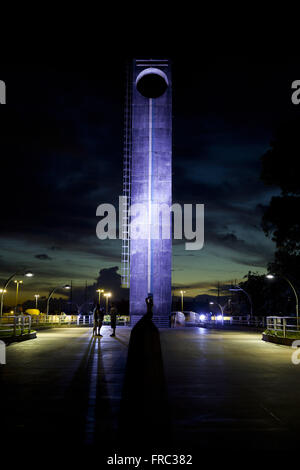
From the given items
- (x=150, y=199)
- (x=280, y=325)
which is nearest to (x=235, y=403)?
(x=280, y=325)

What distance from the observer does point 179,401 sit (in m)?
8.27

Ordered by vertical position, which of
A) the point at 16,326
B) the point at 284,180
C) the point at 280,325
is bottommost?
the point at 16,326

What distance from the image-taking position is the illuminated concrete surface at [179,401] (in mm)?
6027

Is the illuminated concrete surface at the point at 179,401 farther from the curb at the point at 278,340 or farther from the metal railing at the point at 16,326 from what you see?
the metal railing at the point at 16,326

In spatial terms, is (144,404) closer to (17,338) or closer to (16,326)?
(17,338)

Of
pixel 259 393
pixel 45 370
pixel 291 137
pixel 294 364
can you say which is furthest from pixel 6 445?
pixel 291 137

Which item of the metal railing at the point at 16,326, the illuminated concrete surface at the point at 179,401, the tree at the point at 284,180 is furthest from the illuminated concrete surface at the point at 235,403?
the tree at the point at 284,180

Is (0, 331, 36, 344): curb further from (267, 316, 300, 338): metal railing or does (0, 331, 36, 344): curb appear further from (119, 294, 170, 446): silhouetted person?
(119, 294, 170, 446): silhouetted person

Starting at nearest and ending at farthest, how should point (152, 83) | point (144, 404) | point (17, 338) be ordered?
1. point (144, 404)
2. point (17, 338)
3. point (152, 83)

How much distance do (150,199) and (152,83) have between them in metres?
13.6

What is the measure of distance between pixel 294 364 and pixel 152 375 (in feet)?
39.3

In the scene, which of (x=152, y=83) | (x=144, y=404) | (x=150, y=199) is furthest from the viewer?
(x=152, y=83)
